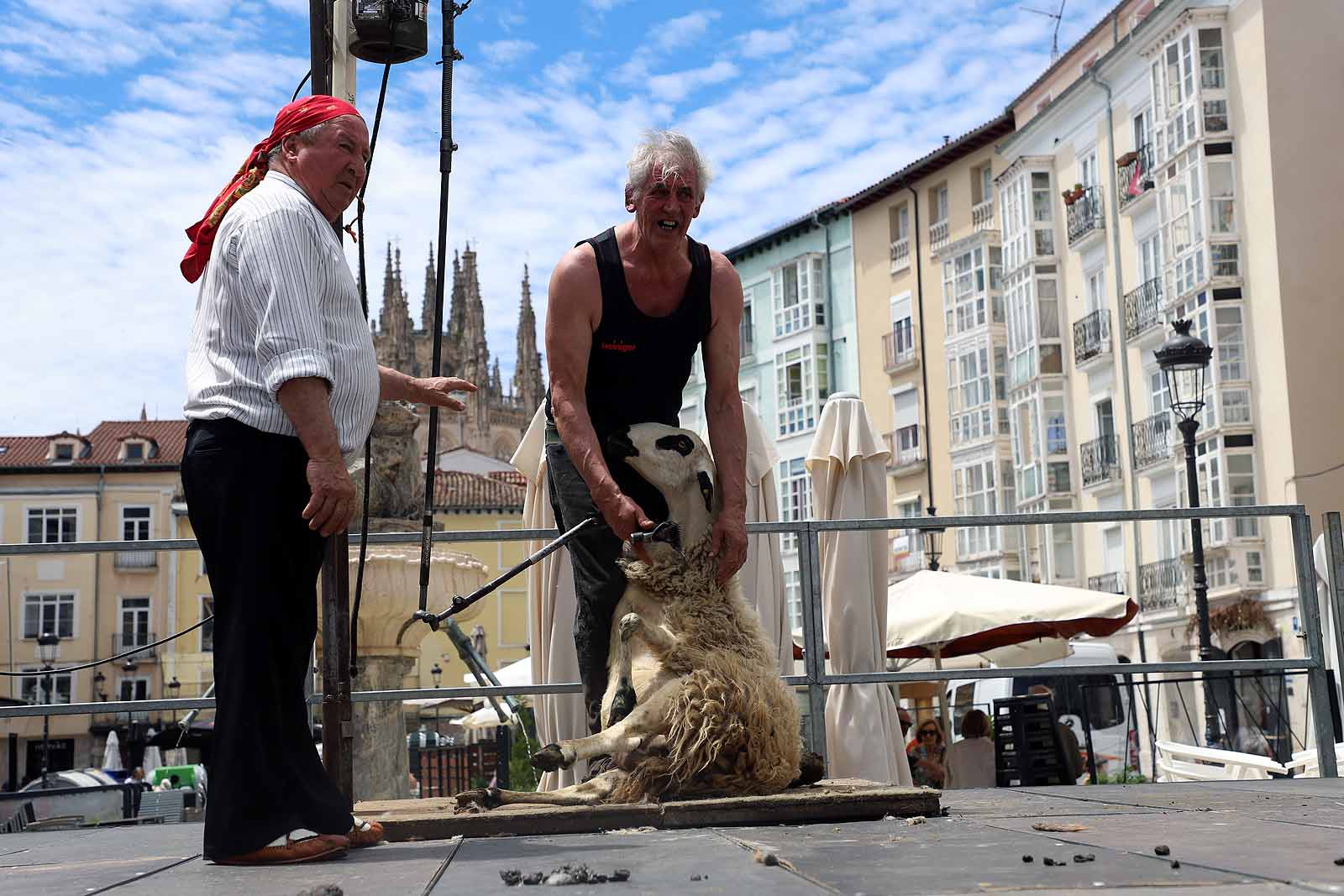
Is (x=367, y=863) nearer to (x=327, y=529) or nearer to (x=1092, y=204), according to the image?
(x=327, y=529)

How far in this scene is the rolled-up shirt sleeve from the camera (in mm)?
4039

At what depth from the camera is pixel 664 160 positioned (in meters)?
5.12

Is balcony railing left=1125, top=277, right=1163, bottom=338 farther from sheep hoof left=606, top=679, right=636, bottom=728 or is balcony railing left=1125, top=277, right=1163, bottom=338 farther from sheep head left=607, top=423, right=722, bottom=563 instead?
sheep hoof left=606, top=679, right=636, bottom=728

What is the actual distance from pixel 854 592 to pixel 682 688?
5.02 metres

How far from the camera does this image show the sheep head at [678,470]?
197 inches

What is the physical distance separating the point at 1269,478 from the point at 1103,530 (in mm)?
8238

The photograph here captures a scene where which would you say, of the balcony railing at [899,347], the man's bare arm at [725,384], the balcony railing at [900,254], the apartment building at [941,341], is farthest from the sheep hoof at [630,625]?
the balcony railing at [900,254]

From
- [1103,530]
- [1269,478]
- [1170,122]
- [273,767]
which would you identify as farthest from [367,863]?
[1103,530]

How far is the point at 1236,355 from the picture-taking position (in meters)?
36.8

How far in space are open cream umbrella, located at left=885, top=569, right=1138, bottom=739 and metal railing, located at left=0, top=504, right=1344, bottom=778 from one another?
6.29 m

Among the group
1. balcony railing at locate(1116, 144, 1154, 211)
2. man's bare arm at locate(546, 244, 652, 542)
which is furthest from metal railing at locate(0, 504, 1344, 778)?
balcony railing at locate(1116, 144, 1154, 211)

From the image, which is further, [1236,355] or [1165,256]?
[1165,256]

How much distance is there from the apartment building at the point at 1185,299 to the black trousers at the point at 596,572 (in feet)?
93.3

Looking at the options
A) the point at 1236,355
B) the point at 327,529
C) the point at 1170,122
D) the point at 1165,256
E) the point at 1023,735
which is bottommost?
the point at 1023,735
